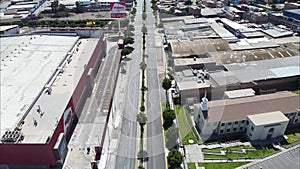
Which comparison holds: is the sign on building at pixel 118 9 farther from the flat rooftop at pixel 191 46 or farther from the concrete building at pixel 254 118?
the concrete building at pixel 254 118

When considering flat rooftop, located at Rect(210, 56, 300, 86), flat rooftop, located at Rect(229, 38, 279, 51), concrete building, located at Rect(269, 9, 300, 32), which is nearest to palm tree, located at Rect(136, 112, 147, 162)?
flat rooftop, located at Rect(210, 56, 300, 86)

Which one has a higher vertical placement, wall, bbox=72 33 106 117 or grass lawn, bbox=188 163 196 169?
wall, bbox=72 33 106 117

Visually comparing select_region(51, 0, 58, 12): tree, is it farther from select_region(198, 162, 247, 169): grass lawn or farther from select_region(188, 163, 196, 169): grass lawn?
select_region(198, 162, 247, 169): grass lawn

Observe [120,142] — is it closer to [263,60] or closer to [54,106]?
[54,106]

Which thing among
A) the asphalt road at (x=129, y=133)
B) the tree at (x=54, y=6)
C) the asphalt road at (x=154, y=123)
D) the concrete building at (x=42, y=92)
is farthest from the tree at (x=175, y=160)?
the tree at (x=54, y=6)

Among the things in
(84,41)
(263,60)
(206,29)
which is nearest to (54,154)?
(84,41)
